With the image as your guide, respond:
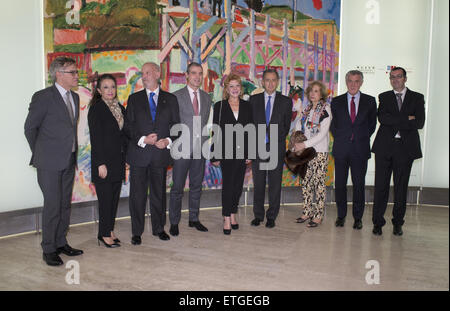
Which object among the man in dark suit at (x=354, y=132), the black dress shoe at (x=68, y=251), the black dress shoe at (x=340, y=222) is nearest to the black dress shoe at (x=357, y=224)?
the man in dark suit at (x=354, y=132)

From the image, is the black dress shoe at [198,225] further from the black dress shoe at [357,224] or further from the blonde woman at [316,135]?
the black dress shoe at [357,224]

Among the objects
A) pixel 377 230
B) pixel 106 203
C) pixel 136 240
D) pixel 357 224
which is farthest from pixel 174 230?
pixel 377 230

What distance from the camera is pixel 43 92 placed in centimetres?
372

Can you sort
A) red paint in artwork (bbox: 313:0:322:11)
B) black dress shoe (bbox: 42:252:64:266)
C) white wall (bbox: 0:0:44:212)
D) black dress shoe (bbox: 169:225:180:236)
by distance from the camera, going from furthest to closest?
1. red paint in artwork (bbox: 313:0:322:11)
2. black dress shoe (bbox: 169:225:180:236)
3. white wall (bbox: 0:0:44:212)
4. black dress shoe (bbox: 42:252:64:266)

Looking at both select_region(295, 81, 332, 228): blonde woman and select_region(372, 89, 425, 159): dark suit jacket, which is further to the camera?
select_region(295, 81, 332, 228): blonde woman

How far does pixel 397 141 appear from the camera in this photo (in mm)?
4797

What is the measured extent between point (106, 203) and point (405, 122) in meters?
3.39

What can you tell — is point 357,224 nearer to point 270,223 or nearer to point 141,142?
point 270,223

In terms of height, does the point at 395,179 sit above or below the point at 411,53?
below

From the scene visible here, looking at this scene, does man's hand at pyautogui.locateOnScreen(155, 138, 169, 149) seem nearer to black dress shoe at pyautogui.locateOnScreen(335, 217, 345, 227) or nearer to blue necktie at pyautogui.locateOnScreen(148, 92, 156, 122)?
blue necktie at pyautogui.locateOnScreen(148, 92, 156, 122)

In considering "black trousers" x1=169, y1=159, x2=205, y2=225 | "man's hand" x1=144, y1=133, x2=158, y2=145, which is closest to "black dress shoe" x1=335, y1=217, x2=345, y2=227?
"black trousers" x1=169, y1=159, x2=205, y2=225

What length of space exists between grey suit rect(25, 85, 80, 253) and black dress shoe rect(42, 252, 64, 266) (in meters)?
0.04

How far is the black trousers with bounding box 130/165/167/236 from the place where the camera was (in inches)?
175

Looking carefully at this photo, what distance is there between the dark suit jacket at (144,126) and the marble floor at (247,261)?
92 cm
